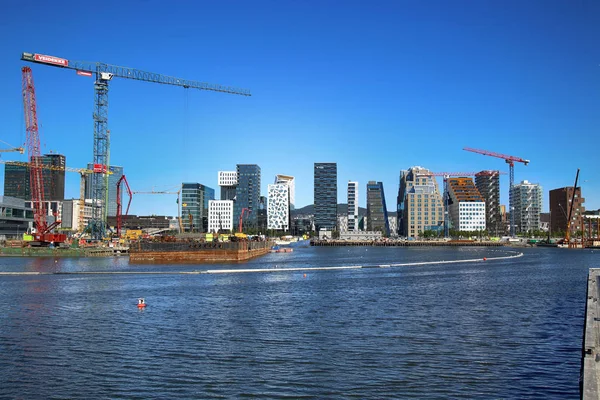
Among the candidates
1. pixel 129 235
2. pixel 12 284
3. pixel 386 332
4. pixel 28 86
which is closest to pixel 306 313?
pixel 386 332

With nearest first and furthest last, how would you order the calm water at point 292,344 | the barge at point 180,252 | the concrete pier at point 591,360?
the concrete pier at point 591,360
the calm water at point 292,344
the barge at point 180,252

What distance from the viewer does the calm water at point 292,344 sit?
21188 millimetres

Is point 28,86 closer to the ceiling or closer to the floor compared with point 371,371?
closer to the ceiling

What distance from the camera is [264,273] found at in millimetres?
82375

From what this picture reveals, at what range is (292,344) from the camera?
2877 centimetres

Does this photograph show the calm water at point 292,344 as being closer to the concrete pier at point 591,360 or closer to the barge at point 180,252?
the concrete pier at point 591,360

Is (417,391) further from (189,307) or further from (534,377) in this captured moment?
(189,307)

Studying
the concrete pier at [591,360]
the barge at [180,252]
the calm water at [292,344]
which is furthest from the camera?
the barge at [180,252]

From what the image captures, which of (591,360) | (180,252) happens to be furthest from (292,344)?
(180,252)

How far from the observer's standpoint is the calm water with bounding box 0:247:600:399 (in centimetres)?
2119

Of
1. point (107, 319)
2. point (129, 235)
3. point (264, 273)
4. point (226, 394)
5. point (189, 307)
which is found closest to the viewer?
point (226, 394)

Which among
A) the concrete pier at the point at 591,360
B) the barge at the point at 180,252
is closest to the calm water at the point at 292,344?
the concrete pier at the point at 591,360

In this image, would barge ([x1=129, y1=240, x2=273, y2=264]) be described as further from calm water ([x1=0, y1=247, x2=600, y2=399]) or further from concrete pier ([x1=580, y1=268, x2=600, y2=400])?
concrete pier ([x1=580, y1=268, x2=600, y2=400])

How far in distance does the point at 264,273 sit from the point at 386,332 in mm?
51699
